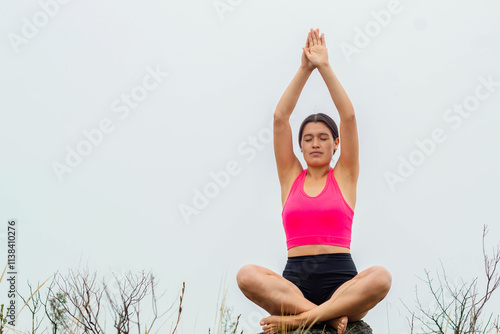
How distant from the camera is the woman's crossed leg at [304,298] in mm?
4059

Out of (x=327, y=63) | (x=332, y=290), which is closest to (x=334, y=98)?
(x=327, y=63)

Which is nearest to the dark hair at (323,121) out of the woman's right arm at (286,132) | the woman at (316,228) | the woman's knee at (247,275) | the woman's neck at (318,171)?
the woman at (316,228)

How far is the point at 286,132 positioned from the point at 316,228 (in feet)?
2.95

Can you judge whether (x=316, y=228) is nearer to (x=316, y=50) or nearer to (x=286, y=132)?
(x=286, y=132)

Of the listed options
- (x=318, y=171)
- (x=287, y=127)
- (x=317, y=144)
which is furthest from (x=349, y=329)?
(x=287, y=127)

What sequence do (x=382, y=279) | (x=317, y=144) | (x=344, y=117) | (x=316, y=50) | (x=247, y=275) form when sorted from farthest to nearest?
(x=316, y=50), (x=317, y=144), (x=344, y=117), (x=247, y=275), (x=382, y=279)

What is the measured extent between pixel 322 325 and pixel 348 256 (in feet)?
1.75

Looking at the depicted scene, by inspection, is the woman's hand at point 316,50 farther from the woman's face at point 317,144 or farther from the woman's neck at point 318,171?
the woman's neck at point 318,171

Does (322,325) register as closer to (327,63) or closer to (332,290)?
(332,290)

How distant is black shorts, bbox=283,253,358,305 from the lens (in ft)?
13.9

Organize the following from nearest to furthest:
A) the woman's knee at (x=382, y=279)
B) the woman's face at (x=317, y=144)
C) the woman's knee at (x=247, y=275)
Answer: the woman's knee at (x=382, y=279) → the woman's knee at (x=247, y=275) → the woman's face at (x=317, y=144)

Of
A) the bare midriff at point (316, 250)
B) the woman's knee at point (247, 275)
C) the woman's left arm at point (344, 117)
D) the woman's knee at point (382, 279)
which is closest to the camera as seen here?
the woman's knee at point (382, 279)

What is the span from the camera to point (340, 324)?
4121mm

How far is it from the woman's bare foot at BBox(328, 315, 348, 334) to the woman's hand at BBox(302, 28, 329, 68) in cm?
196
